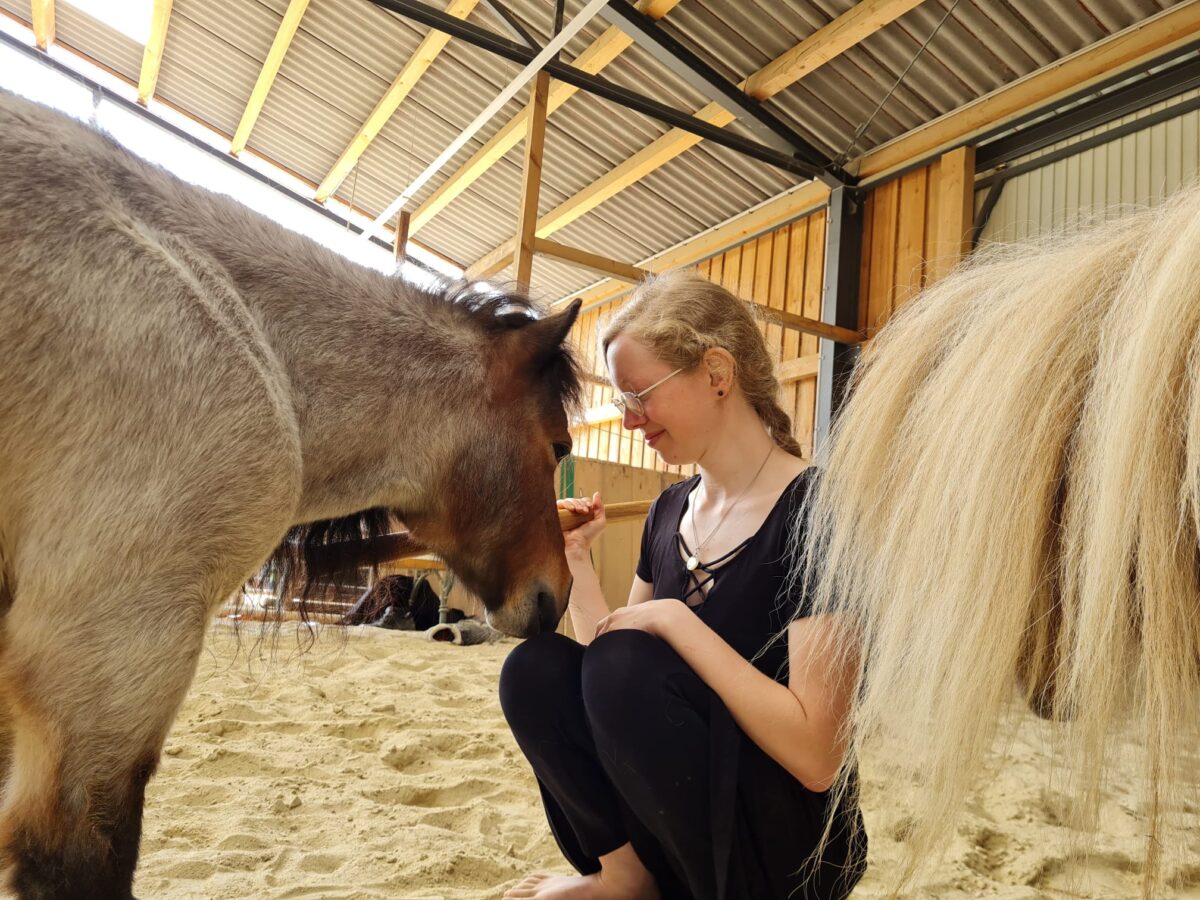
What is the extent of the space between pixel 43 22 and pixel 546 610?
9372 mm

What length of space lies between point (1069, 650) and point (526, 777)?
1.85 metres

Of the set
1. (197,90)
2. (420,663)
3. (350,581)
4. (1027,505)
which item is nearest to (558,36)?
(420,663)

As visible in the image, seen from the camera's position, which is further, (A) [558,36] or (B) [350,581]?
(A) [558,36]

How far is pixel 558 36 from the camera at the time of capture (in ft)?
16.3

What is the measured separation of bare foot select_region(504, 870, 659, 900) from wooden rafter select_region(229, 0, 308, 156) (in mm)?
7438

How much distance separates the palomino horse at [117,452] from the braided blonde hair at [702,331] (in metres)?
0.58

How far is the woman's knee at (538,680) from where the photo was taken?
1.33 metres

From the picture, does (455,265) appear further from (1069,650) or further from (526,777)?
(1069,650)

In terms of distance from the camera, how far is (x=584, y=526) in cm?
181

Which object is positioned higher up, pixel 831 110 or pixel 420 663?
pixel 831 110

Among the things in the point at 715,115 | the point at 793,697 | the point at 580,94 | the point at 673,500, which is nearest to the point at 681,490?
the point at 673,500

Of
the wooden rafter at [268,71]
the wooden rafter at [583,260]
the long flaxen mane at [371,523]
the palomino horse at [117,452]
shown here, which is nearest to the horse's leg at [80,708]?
the palomino horse at [117,452]

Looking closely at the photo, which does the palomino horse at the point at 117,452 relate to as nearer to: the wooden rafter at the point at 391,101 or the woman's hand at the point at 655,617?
the woman's hand at the point at 655,617

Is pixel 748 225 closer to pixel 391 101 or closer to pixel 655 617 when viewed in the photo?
pixel 391 101
